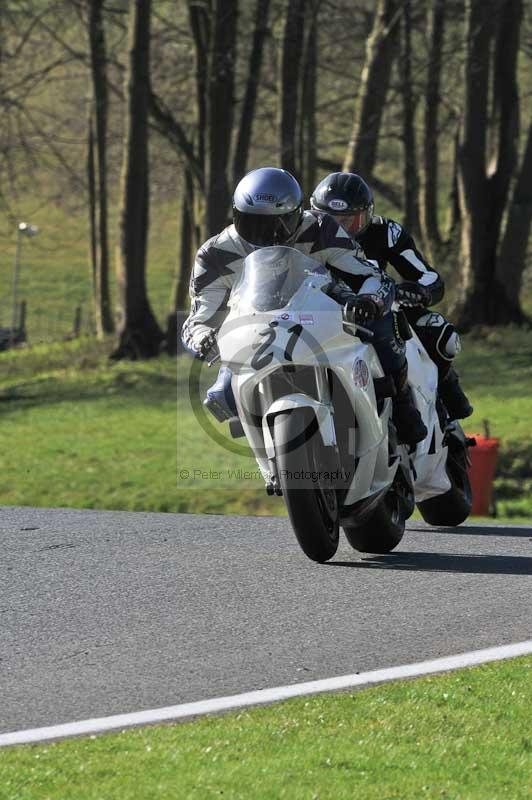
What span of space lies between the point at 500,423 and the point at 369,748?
15.8m

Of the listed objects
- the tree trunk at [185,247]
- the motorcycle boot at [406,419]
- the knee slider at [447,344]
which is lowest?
the tree trunk at [185,247]

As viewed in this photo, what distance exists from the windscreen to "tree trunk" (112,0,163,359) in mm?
20551

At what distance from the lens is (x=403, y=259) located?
896 cm

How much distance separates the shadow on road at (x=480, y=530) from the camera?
31.6 ft

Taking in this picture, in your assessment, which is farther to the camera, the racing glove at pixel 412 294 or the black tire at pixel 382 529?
the racing glove at pixel 412 294

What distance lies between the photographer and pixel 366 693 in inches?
214

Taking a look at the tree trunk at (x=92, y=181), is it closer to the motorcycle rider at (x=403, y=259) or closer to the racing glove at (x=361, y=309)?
the motorcycle rider at (x=403, y=259)

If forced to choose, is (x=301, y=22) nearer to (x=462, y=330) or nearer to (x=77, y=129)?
(x=462, y=330)

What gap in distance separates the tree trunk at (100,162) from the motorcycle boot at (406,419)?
24479 millimetres

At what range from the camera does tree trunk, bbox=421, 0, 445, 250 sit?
2915 centimetres

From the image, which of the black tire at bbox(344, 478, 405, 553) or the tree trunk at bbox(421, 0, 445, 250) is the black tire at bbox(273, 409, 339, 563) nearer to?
the black tire at bbox(344, 478, 405, 553)

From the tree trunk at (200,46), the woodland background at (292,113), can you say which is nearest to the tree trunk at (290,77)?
the woodland background at (292,113)

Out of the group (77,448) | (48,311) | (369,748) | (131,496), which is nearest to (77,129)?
(48,311)

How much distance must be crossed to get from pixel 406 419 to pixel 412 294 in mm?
832
